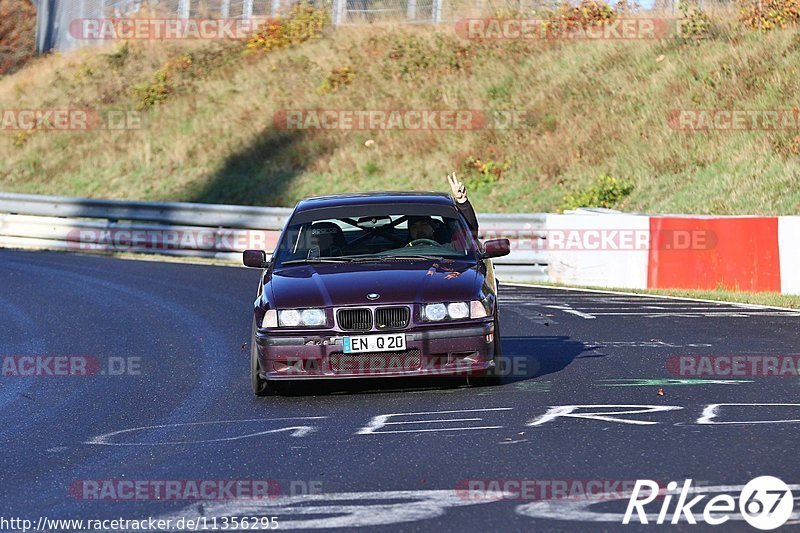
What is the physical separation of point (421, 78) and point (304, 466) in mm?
29936

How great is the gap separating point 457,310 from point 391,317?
1.59 feet

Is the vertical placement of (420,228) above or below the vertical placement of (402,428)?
above

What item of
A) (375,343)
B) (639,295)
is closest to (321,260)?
(375,343)

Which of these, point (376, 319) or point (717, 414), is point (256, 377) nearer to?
point (376, 319)

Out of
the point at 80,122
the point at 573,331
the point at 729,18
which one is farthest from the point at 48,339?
the point at 80,122

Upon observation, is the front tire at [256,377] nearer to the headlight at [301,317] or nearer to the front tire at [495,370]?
the headlight at [301,317]

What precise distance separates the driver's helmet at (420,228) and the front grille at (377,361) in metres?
1.60

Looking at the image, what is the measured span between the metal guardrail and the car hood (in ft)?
40.1

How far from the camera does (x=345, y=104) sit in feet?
120

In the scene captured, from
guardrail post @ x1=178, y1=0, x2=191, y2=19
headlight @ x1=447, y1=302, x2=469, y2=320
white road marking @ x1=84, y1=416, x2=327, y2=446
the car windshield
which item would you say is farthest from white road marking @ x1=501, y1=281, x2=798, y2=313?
guardrail post @ x1=178, y1=0, x2=191, y2=19

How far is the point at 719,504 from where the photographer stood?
602 cm

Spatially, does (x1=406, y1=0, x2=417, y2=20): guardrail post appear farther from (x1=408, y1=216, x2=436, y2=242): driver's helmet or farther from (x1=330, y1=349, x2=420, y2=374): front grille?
(x1=330, y1=349, x2=420, y2=374): front grille

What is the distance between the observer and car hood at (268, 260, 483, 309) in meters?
9.64

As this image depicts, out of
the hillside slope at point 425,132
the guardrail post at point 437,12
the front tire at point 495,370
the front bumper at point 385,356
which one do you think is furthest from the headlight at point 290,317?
the guardrail post at point 437,12
